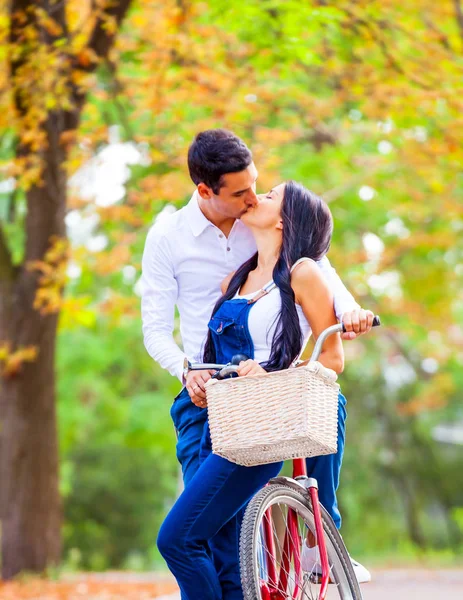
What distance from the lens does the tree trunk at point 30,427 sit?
10000mm

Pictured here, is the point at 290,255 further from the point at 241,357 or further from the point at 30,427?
the point at 30,427

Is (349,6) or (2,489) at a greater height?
(349,6)

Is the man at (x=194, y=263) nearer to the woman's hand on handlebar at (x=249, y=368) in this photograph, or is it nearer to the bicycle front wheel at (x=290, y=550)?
the bicycle front wheel at (x=290, y=550)

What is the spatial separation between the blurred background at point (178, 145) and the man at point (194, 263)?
3981mm

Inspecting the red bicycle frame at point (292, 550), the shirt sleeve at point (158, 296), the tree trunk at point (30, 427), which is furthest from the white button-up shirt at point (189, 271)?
the tree trunk at point (30, 427)

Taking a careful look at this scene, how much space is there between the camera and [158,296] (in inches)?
164

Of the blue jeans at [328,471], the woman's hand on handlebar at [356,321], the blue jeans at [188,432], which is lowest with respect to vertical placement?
the blue jeans at [328,471]

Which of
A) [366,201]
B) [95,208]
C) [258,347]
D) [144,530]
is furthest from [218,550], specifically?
[144,530]

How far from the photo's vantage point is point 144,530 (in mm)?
23031

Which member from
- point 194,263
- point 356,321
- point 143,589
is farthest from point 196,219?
point 143,589

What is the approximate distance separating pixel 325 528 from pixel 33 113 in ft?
19.6

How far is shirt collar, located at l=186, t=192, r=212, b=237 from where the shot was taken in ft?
13.7

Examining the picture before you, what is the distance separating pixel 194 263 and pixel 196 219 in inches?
7.5

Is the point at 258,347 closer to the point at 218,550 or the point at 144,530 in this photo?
the point at 218,550
